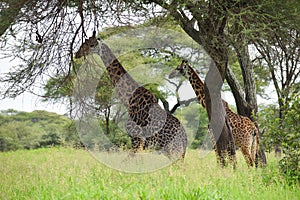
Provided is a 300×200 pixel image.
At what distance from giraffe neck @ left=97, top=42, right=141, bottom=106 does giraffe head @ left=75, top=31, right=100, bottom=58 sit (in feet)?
0.22

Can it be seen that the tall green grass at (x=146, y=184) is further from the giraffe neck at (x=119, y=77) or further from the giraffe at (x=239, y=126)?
the giraffe neck at (x=119, y=77)

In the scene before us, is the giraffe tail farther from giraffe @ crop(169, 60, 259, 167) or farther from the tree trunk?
the tree trunk

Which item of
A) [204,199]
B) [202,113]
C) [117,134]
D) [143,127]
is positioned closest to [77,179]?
[143,127]

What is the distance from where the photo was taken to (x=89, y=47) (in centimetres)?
643

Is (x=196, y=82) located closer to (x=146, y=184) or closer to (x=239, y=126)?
(x=239, y=126)

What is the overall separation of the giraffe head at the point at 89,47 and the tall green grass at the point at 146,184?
5.00ft

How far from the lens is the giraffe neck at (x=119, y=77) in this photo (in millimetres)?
6297

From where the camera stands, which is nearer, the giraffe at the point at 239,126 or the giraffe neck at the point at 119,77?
the giraffe neck at the point at 119,77

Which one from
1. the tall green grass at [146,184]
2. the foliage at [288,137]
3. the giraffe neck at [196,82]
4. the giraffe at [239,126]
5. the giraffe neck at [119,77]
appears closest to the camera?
the tall green grass at [146,184]

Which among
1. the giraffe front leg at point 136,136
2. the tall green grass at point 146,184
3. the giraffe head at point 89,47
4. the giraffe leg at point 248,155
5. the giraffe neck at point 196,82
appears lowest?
the tall green grass at point 146,184

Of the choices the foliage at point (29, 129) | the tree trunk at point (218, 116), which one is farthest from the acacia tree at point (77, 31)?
the foliage at point (29, 129)

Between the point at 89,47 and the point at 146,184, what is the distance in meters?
2.45

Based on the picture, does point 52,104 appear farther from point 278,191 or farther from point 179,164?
point 278,191

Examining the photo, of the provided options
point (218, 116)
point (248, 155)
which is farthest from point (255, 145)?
point (218, 116)
